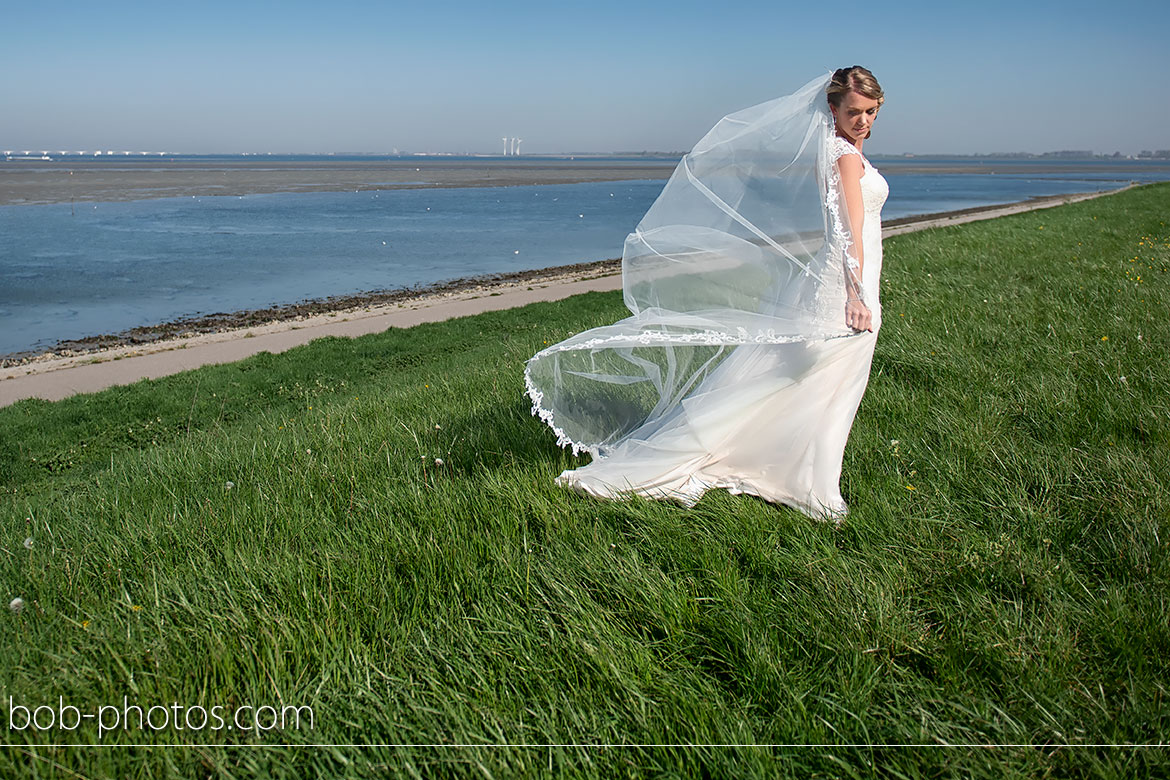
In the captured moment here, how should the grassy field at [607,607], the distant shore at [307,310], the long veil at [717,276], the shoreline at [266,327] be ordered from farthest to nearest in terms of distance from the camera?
the distant shore at [307,310]
the shoreline at [266,327]
the long veil at [717,276]
the grassy field at [607,607]

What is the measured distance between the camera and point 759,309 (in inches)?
155

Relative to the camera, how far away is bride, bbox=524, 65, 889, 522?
145 inches

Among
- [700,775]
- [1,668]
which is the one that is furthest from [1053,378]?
[1,668]

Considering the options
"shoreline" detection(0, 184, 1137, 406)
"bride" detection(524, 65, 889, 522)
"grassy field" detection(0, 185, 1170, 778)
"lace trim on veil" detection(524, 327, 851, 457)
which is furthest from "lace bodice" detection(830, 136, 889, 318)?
"shoreline" detection(0, 184, 1137, 406)

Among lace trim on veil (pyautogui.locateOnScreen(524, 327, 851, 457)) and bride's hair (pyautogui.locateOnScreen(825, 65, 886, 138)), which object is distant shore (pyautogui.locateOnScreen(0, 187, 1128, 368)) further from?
bride's hair (pyautogui.locateOnScreen(825, 65, 886, 138))

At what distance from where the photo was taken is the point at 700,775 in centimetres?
207

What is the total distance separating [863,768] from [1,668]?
259cm

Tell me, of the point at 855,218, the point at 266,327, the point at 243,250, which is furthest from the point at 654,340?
the point at 243,250

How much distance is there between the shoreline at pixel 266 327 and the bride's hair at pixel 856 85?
10.9 m

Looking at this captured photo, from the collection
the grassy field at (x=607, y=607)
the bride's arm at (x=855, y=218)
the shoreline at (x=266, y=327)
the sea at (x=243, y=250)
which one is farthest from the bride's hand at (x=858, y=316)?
the sea at (x=243, y=250)

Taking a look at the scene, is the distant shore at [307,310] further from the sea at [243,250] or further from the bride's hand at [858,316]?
the bride's hand at [858,316]

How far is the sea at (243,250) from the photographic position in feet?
62.6

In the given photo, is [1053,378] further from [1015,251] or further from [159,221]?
[159,221]

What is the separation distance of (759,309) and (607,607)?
184 centimetres
